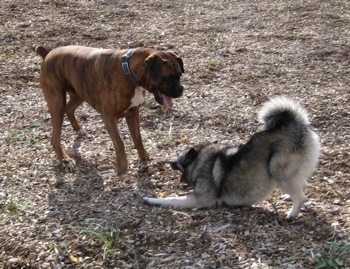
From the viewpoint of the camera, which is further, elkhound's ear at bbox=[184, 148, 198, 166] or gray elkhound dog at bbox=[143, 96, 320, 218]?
elkhound's ear at bbox=[184, 148, 198, 166]

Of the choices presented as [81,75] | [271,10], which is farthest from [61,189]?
[271,10]

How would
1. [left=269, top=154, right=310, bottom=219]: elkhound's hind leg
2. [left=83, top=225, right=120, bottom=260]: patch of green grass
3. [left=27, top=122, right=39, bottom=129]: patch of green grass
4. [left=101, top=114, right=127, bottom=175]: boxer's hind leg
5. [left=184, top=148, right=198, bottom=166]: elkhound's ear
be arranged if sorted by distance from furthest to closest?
[left=27, top=122, right=39, bottom=129]: patch of green grass → [left=101, top=114, right=127, bottom=175]: boxer's hind leg → [left=184, top=148, right=198, bottom=166]: elkhound's ear → [left=269, top=154, right=310, bottom=219]: elkhound's hind leg → [left=83, top=225, right=120, bottom=260]: patch of green grass

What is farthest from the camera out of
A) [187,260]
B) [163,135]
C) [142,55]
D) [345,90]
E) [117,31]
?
[117,31]

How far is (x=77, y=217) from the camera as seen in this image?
4.00 metres

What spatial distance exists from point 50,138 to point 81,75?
3.54 ft

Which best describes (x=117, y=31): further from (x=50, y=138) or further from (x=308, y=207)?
(x=308, y=207)

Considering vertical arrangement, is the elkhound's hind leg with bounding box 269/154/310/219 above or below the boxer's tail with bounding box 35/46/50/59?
below

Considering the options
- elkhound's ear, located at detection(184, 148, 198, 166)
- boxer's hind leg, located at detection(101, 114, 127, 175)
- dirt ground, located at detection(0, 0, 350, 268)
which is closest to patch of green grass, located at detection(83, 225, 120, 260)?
dirt ground, located at detection(0, 0, 350, 268)

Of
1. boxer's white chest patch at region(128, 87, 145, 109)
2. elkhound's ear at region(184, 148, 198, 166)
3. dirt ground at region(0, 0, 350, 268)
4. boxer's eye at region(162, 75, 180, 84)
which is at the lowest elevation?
dirt ground at region(0, 0, 350, 268)

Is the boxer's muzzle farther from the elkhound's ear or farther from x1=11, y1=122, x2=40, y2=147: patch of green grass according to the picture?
x1=11, y1=122, x2=40, y2=147: patch of green grass

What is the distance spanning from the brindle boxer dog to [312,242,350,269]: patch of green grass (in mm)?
1796

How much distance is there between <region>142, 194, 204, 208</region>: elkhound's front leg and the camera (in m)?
3.98

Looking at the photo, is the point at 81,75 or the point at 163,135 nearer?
the point at 81,75

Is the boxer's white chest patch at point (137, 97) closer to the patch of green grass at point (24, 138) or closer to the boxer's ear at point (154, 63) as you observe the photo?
the boxer's ear at point (154, 63)
